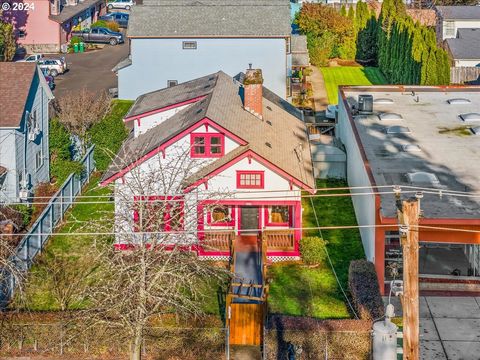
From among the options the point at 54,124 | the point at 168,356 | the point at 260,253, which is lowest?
the point at 168,356

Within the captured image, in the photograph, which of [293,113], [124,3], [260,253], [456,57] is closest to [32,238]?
[260,253]

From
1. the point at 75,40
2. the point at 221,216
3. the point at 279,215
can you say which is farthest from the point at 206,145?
the point at 75,40

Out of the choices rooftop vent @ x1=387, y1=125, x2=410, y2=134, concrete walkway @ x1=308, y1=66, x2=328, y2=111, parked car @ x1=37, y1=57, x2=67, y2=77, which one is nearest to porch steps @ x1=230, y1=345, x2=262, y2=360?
rooftop vent @ x1=387, y1=125, x2=410, y2=134

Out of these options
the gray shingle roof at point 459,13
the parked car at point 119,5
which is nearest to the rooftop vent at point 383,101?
the gray shingle roof at point 459,13

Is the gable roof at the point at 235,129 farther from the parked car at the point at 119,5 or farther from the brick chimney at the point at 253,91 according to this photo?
the parked car at the point at 119,5

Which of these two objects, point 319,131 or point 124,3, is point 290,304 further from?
point 124,3

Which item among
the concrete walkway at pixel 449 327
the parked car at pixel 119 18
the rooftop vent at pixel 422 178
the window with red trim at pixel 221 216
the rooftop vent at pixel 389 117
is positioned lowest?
the concrete walkway at pixel 449 327
